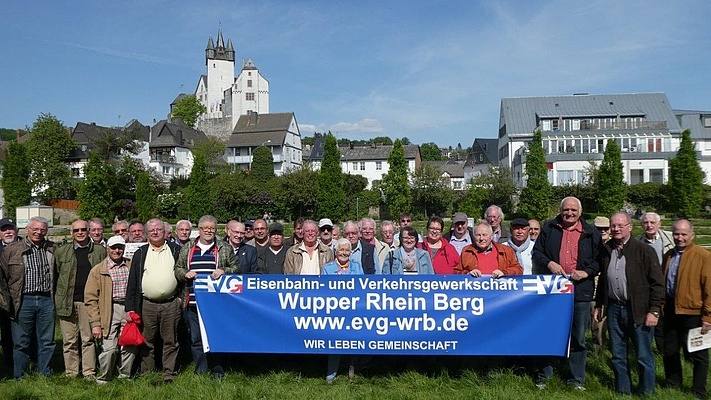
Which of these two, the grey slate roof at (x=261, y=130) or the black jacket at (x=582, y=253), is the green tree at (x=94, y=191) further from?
the black jacket at (x=582, y=253)

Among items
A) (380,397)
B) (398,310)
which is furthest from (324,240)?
(380,397)

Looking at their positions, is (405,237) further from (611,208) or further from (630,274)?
(611,208)

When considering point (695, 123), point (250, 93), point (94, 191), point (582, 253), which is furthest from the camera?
point (250, 93)

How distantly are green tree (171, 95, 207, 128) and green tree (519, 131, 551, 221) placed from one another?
94081 millimetres

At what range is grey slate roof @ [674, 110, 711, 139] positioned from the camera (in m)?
62.2

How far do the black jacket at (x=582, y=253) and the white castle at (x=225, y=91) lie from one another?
362 ft

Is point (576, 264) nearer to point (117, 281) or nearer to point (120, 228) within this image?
point (117, 281)

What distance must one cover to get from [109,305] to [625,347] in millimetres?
6139

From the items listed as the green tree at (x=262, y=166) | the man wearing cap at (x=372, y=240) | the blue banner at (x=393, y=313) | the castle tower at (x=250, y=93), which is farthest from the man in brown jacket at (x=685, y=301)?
the castle tower at (x=250, y=93)

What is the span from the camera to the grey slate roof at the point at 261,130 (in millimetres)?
80287

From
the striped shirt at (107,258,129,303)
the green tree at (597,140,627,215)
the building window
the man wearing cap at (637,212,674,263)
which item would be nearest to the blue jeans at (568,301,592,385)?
the man wearing cap at (637,212,674,263)

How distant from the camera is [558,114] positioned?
193ft

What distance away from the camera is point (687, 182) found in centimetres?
3781

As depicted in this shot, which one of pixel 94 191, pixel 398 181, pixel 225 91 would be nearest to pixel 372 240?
pixel 398 181
